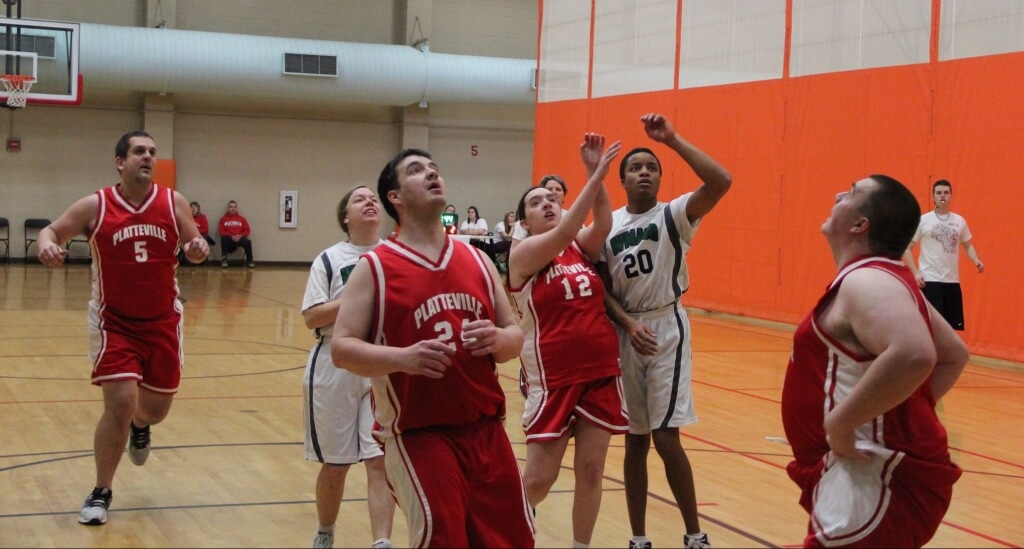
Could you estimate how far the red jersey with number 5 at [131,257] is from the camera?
5.65 metres

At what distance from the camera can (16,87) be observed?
58.1ft

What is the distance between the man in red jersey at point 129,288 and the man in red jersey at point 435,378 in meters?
2.40

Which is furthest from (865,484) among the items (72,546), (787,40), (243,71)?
(243,71)

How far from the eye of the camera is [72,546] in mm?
4996

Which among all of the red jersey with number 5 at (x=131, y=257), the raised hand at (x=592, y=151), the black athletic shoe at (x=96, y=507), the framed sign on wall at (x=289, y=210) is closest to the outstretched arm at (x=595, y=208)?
the raised hand at (x=592, y=151)

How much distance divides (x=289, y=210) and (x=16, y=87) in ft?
27.6

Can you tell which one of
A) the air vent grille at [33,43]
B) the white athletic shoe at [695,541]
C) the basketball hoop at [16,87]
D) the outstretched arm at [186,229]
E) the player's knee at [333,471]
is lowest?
the white athletic shoe at [695,541]

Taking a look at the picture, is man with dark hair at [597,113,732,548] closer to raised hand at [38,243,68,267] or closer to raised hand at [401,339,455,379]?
raised hand at [401,339,455,379]

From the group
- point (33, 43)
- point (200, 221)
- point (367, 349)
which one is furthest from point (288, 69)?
point (367, 349)

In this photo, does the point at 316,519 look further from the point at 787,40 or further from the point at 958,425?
the point at 787,40

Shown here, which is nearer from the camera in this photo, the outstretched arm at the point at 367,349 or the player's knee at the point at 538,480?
the outstretched arm at the point at 367,349

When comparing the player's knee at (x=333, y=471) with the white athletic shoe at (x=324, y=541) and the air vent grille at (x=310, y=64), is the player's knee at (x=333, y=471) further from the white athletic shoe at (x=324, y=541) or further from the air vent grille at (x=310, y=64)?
the air vent grille at (x=310, y=64)

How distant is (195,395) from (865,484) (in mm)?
7219

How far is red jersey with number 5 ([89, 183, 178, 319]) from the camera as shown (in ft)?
18.5
